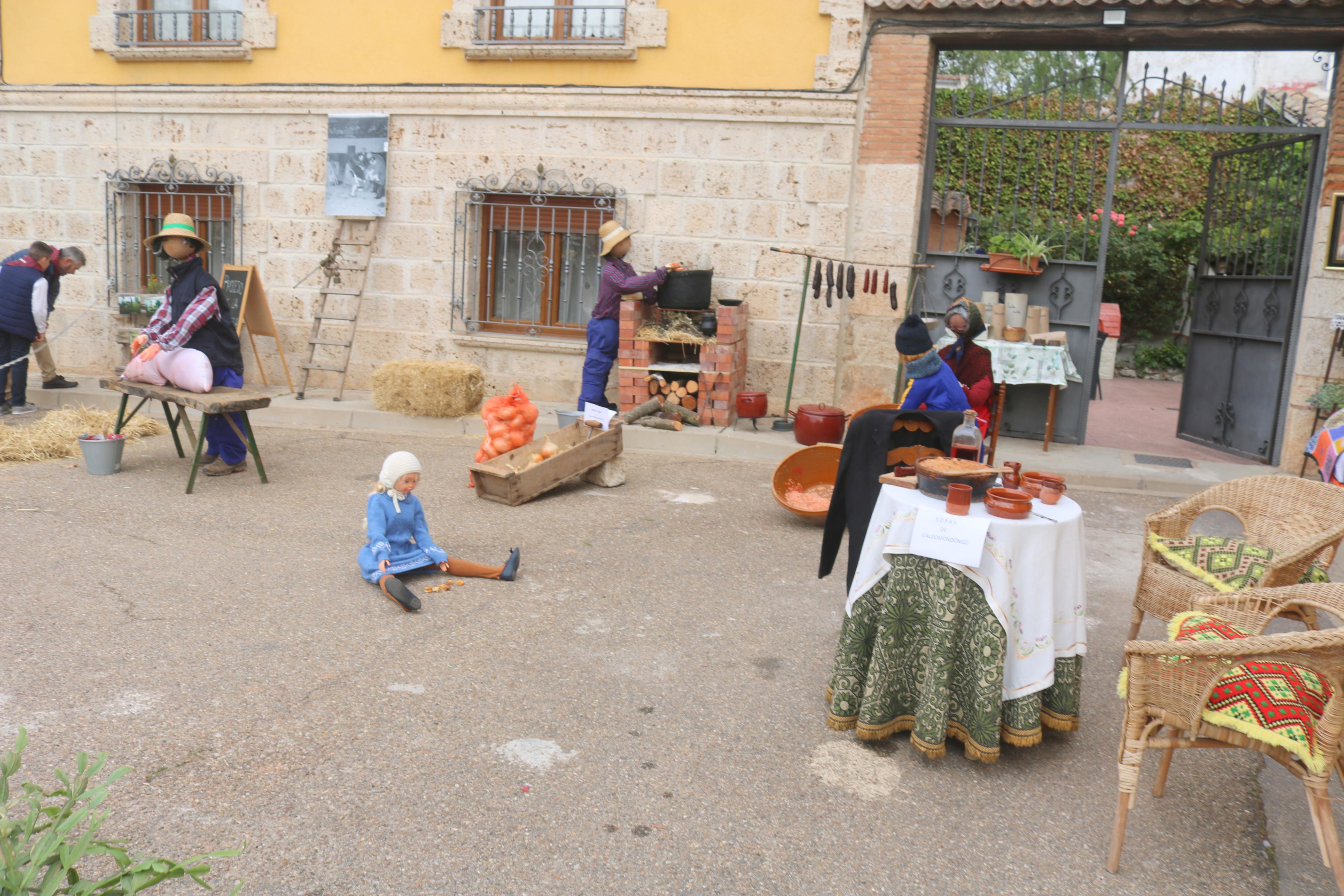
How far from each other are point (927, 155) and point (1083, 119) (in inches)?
55.8

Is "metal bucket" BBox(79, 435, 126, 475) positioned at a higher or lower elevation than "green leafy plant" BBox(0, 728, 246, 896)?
lower

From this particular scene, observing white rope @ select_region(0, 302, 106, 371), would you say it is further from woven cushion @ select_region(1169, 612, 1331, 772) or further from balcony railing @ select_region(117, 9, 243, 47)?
woven cushion @ select_region(1169, 612, 1331, 772)

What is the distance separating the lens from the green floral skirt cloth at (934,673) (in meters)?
3.51

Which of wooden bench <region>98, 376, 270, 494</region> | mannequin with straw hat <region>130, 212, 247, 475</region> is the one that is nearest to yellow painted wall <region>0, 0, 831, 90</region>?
mannequin with straw hat <region>130, 212, 247, 475</region>

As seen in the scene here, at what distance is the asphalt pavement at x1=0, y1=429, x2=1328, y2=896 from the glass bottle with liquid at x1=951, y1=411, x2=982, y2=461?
1.12 meters

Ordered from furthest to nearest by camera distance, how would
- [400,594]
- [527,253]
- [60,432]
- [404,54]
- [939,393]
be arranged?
1. [527,253]
2. [404,54]
3. [60,432]
4. [939,393]
5. [400,594]

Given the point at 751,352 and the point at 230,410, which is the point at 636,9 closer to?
the point at 751,352

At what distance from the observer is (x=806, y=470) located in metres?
7.08

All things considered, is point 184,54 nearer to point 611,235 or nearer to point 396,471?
point 611,235

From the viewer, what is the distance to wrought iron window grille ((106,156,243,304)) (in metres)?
11.3

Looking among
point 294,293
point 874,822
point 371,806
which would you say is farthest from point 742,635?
point 294,293

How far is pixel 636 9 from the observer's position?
10.1 metres

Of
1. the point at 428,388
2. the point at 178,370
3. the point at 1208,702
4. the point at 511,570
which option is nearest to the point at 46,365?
the point at 428,388

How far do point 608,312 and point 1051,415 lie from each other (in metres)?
4.20
